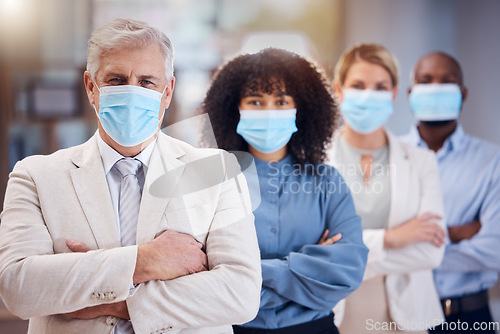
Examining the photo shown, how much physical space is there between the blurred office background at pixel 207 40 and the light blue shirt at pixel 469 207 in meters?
0.28

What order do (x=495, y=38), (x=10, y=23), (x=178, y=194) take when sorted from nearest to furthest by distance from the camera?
(x=178, y=194)
(x=495, y=38)
(x=10, y=23)

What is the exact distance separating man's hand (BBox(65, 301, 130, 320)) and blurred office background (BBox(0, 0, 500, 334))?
105 centimetres

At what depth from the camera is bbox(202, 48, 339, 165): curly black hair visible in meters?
1.77

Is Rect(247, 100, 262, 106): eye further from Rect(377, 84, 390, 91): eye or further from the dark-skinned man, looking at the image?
the dark-skinned man

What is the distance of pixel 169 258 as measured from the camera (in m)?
1.39

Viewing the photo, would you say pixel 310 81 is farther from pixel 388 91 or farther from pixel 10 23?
pixel 10 23

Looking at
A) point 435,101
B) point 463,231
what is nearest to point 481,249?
point 463,231

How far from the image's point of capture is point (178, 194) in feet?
5.03

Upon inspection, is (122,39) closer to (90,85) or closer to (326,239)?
(90,85)

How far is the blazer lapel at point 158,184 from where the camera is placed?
1461 millimetres

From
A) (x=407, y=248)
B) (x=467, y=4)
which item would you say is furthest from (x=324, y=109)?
(x=467, y=4)

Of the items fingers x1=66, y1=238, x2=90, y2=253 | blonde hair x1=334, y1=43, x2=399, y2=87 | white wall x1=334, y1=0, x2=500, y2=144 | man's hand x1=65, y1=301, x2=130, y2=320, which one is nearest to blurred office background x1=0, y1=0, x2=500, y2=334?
white wall x1=334, y1=0, x2=500, y2=144

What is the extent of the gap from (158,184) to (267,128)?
43 cm

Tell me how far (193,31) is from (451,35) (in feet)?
5.52
